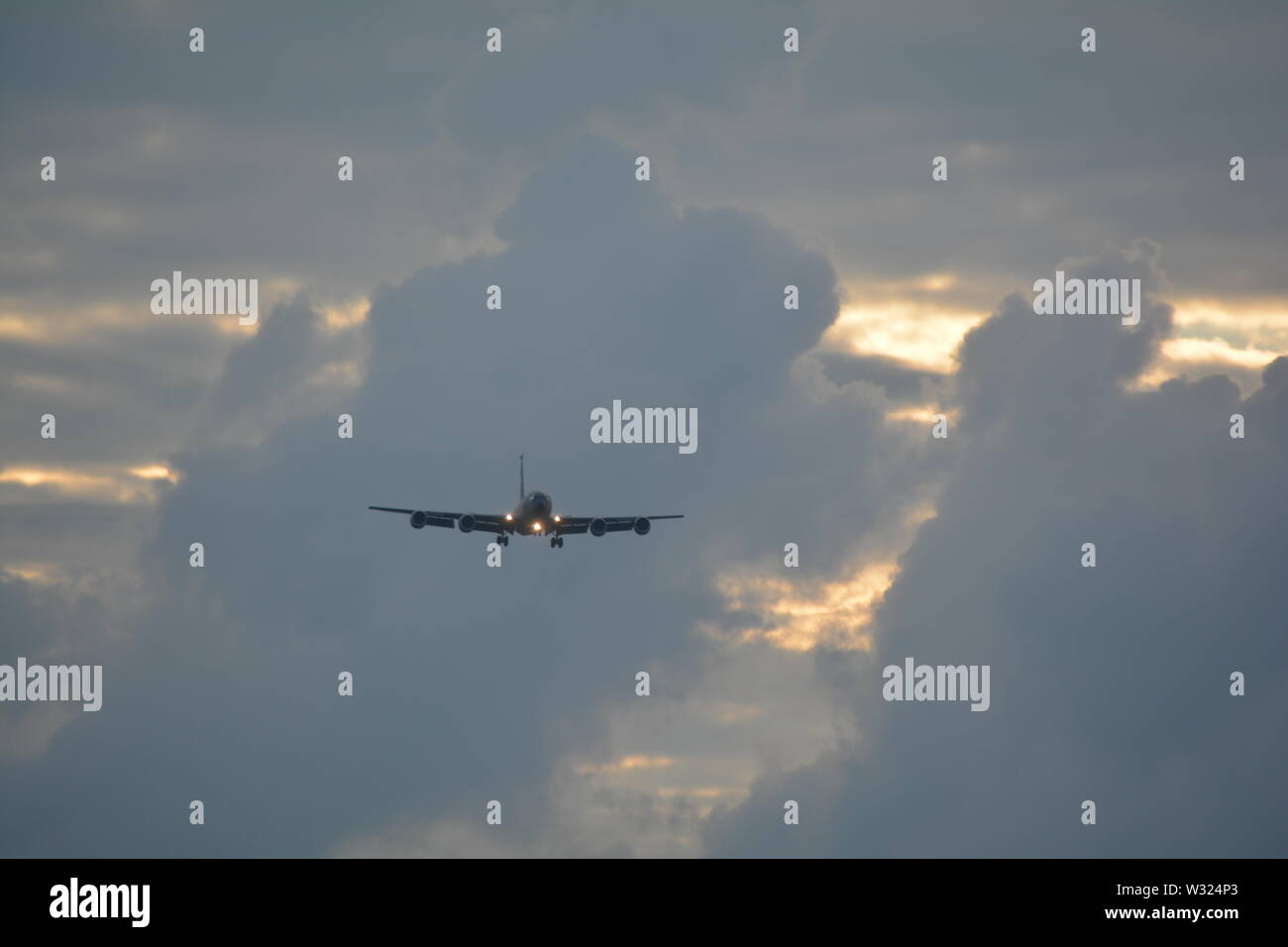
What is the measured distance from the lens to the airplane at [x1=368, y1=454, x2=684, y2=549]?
595ft

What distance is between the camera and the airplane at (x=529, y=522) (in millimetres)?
181500

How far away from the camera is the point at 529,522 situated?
7195 inches
